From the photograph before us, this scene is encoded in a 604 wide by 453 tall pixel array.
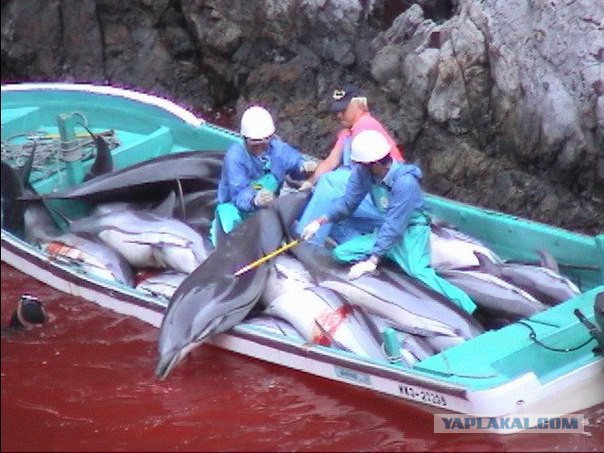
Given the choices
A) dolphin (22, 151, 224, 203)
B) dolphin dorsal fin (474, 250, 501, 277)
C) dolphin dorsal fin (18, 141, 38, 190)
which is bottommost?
dolphin dorsal fin (18, 141, 38, 190)

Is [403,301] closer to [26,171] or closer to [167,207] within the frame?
[167,207]

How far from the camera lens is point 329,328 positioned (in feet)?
27.6

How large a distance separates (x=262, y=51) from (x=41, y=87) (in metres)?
3.91

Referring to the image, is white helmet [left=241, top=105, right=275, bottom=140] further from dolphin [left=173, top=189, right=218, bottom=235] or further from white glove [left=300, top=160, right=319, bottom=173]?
dolphin [left=173, top=189, right=218, bottom=235]

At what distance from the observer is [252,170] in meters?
9.55

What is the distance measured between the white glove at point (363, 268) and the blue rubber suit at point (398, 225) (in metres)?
0.07

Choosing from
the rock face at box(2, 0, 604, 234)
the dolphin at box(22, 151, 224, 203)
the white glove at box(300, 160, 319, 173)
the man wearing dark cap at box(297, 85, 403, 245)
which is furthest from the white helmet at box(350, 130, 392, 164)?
the rock face at box(2, 0, 604, 234)

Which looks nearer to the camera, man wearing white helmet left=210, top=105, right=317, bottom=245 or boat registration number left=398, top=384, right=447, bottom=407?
boat registration number left=398, top=384, right=447, bottom=407

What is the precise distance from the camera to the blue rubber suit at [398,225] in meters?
8.45

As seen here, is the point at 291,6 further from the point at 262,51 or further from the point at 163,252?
the point at 163,252

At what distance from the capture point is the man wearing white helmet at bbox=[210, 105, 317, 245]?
9.33 metres

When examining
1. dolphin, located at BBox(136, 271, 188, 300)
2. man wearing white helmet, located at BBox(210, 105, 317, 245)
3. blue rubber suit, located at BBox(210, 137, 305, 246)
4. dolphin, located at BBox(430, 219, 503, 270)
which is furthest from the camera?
blue rubber suit, located at BBox(210, 137, 305, 246)

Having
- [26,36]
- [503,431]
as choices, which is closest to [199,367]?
[503,431]

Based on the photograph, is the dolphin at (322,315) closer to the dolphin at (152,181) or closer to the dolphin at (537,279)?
the dolphin at (537,279)
